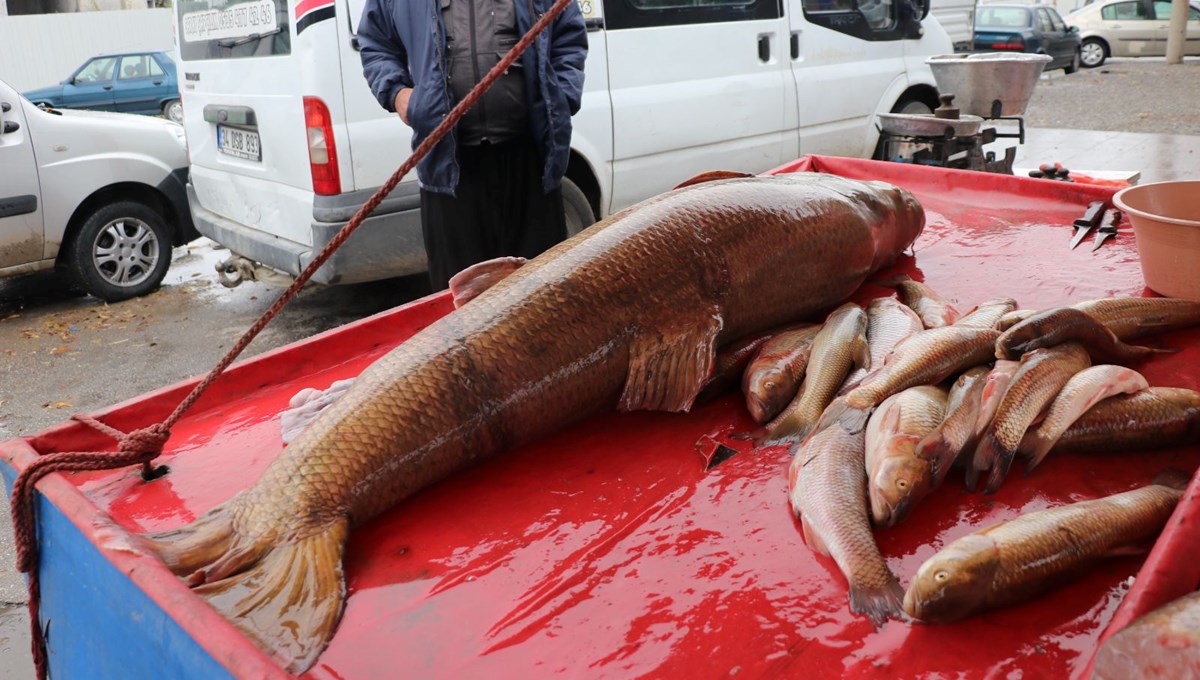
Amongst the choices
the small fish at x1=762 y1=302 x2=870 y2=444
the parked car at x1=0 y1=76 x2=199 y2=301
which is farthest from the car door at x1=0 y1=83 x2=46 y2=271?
the small fish at x1=762 y1=302 x2=870 y2=444

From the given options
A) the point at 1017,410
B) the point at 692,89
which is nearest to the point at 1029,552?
the point at 1017,410

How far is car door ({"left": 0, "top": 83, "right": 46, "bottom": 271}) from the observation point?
730cm

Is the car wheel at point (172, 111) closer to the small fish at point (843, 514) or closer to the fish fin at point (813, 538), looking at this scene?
the small fish at point (843, 514)

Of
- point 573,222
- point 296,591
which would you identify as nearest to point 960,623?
point 296,591

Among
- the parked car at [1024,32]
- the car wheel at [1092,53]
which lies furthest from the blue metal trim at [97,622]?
the car wheel at [1092,53]

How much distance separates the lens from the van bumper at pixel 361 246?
18.3 feet

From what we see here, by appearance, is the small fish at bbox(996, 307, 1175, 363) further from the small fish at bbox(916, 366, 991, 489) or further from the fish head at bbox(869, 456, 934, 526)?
the fish head at bbox(869, 456, 934, 526)

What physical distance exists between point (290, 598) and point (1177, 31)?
2829 cm

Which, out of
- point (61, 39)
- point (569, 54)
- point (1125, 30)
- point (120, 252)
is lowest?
point (120, 252)

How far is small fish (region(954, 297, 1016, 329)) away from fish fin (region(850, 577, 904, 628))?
0.93 m

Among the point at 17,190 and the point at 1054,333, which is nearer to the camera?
the point at 1054,333

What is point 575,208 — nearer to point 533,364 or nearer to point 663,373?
point 663,373

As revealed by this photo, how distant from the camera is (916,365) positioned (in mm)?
2186

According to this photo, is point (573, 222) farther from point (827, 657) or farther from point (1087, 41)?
point (1087, 41)
